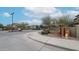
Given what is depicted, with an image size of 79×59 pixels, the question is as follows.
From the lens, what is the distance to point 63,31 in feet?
67.2

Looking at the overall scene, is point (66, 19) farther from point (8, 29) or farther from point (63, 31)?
point (8, 29)

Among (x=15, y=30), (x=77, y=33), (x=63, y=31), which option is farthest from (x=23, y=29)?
(x=77, y=33)

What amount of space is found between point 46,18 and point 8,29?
10.9 metres

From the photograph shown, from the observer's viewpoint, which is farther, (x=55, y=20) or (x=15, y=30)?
(x=15, y=30)

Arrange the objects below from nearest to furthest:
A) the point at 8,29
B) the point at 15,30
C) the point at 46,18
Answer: the point at 46,18, the point at 8,29, the point at 15,30
